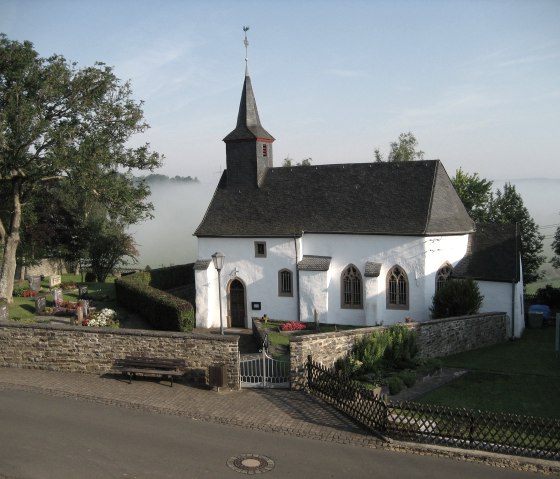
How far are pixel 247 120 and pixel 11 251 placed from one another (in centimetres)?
1595

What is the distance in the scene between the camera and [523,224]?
43125mm

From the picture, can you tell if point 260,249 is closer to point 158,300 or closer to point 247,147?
point 247,147

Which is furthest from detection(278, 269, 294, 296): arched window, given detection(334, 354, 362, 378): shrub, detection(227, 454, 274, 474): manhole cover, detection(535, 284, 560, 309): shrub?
detection(227, 454, 274, 474): manhole cover

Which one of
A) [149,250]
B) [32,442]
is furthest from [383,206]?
[149,250]

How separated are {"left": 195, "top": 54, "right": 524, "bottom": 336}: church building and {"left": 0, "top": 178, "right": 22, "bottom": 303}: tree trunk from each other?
11038 mm

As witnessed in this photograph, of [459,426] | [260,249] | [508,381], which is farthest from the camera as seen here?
[260,249]

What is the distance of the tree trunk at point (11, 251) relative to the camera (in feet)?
104

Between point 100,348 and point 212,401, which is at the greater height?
point 100,348

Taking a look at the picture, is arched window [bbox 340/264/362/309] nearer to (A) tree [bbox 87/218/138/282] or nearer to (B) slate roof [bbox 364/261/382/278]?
(B) slate roof [bbox 364/261/382/278]

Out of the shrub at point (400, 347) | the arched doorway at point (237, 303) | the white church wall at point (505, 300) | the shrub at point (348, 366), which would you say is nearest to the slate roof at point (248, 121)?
the arched doorway at point (237, 303)

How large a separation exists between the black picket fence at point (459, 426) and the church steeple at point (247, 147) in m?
19.6

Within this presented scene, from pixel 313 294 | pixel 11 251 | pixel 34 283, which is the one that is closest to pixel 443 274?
pixel 313 294

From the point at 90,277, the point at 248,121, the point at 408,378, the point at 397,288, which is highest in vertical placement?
the point at 248,121

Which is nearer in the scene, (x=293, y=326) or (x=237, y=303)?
(x=293, y=326)
